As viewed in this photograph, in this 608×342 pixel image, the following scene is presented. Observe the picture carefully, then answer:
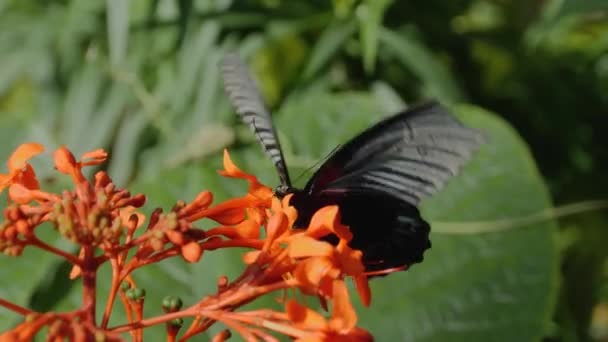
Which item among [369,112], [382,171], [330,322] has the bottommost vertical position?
[330,322]

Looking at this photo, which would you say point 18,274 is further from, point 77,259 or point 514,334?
point 514,334

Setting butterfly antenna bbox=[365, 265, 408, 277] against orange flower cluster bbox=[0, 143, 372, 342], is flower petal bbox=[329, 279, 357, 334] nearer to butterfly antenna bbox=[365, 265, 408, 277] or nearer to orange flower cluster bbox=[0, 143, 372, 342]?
orange flower cluster bbox=[0, 143, 372, 342]

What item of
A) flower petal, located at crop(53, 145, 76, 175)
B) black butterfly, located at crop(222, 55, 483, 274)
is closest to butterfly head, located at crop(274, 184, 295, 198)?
black butterfly, located at crop(222, 55, 483, 274)

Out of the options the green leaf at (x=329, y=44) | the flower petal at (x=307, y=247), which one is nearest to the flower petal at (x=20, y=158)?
the flower petal at (x=307, y=247)

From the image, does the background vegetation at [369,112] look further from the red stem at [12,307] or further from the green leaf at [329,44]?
the red stem at [12,307]

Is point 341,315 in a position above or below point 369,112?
below

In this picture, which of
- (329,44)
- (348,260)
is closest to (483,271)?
(329,44)

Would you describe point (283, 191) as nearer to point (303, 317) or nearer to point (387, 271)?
point (387, 271)
